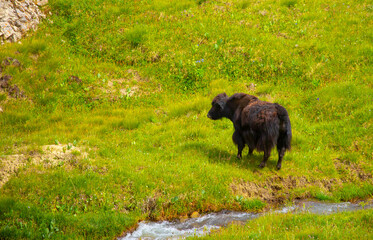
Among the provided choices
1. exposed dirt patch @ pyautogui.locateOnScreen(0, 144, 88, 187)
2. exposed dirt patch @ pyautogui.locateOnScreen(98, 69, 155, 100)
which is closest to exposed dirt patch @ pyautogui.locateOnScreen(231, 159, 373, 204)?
exposed dirt patch @ pyautogui.locateOnScreen(0, 144, 88, 187)

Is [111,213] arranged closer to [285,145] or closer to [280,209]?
[280,209]

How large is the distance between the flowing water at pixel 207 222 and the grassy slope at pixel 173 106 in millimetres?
375

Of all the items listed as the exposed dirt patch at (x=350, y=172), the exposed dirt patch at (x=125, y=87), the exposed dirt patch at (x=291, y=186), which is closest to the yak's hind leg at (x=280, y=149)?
the exposed dirt patch at (x=291, y=186)

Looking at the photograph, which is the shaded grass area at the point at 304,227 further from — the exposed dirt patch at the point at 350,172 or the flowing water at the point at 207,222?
the exposed dirt patch at the point at 350,172

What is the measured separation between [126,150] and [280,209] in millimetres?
5357

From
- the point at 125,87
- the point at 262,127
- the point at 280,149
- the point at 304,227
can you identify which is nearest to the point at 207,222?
the point at 304,227

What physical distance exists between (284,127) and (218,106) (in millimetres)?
3103

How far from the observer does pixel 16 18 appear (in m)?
19.7

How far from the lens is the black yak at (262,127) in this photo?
12.0 metres

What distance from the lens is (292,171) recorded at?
12.9 m

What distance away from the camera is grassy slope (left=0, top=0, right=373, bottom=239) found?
11273mm

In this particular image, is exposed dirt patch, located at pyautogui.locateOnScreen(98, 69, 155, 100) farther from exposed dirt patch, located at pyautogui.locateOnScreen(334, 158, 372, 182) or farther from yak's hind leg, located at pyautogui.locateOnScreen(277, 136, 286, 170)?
exposed dirt patch, located at pyautogui.locateOnScreen(334, 158, 372, 182)

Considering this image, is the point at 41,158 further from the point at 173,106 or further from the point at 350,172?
the point at 350,172

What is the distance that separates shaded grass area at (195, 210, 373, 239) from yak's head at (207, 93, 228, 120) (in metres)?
5.13
